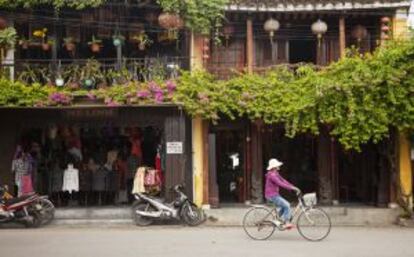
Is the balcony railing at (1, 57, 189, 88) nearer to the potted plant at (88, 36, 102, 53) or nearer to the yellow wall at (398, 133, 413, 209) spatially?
the potted plant at (88, 36, 102, 53)

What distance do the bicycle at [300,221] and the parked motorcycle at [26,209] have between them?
652 cm

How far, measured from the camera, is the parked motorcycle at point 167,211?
18.1 meters

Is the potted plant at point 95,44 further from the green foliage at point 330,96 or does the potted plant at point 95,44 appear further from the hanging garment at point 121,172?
the hanging garment at point 121,172

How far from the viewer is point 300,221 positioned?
1434 cm

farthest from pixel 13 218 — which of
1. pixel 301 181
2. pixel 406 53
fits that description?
pixel 406 53

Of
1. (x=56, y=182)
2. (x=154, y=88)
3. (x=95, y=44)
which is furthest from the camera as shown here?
(x=56, y=182)

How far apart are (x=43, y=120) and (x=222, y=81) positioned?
5644 millimetres

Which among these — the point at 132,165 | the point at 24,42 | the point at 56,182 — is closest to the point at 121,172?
the point at 132,165

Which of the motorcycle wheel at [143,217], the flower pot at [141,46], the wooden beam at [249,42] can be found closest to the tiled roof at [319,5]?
the wooden beam at [249,42]

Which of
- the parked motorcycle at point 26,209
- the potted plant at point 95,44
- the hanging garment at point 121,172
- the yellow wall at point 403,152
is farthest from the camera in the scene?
the hanging garment at point 121,172

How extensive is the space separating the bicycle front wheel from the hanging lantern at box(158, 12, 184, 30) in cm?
766

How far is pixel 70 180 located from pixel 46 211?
2.10 metres

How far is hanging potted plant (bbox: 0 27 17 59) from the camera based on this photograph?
18688 mm

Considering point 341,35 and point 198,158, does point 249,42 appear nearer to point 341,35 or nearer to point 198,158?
point 341,35
